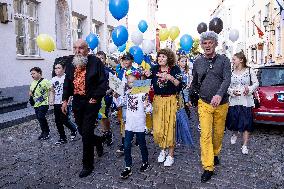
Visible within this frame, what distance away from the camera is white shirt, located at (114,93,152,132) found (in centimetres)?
480

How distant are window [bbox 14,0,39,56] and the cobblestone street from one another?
6474mm

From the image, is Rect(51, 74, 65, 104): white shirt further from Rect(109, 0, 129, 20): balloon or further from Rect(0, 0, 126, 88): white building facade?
Rect(0, 0, 126, 88): white building facade

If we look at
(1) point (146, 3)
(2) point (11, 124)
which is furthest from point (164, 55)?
(1) point (146, 3)

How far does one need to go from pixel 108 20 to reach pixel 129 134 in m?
18.6

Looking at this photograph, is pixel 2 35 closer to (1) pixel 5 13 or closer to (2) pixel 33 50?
(1) pixel 5 13

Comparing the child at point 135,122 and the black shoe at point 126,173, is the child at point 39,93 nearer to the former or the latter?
the child at point 135,122

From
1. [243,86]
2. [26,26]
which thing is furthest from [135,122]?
[26,26]

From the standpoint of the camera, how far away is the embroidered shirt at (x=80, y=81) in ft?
16.0

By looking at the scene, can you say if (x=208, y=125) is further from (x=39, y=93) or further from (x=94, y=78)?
(x=39, y=93)

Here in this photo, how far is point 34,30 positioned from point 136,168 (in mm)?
10199

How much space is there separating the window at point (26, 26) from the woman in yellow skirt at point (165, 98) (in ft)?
28.7

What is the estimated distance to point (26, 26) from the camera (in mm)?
12758

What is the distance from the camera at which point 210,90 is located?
461 centimetres

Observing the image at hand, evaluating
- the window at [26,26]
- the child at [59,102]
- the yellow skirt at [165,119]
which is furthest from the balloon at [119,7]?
the window at [26,26]
